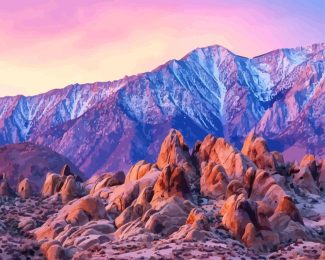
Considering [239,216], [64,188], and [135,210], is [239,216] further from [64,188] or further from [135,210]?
[64,188]

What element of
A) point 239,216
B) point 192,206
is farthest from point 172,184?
point 239,216

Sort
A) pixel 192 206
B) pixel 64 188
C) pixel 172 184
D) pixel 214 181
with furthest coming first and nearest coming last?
pixel 64 188 → pixel 214 181 → pixel 172 184 → pixel 192 206

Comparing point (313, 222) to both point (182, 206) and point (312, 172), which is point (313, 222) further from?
point (312, 172)

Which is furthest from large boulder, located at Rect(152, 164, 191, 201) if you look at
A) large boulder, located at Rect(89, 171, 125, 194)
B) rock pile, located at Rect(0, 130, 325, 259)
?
large boulder, located at Rect(89, 171, 125, 194)

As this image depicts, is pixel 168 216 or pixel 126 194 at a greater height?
pixel 126 194

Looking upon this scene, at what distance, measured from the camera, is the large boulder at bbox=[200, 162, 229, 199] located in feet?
334

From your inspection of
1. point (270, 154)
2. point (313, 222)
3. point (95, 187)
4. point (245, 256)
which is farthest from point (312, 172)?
point (245, 256)

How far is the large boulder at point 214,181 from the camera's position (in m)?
102

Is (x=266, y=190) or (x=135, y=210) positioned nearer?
(x=135, y=210)

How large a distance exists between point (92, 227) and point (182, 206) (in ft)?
38.1

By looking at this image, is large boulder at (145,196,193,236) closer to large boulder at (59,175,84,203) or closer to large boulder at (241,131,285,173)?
large boulder at (59,175,84,203)

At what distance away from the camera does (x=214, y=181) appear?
103875 mm

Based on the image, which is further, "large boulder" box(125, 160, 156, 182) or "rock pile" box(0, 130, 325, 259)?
"large boulder" box(125, 160, 156, 182)

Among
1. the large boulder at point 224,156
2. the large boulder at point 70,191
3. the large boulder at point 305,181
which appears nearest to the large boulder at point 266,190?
the large boulder at point 224,156
